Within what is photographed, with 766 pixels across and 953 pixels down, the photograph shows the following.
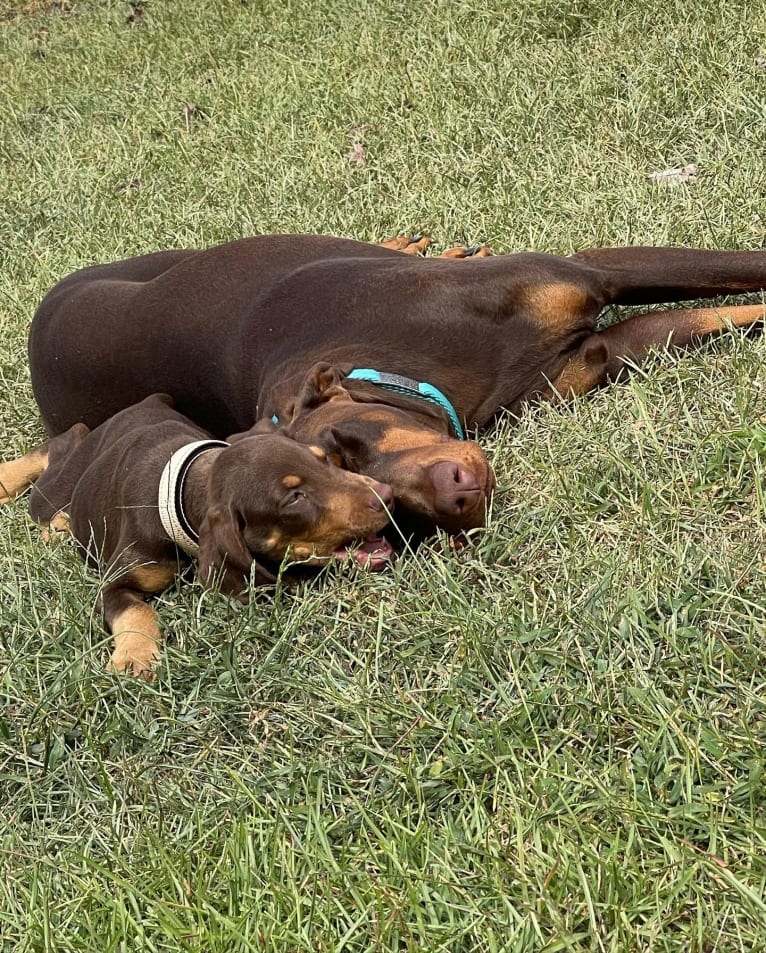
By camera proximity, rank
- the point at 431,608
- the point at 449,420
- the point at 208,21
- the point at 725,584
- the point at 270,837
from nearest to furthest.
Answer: the point at 270,837 → the point at 725,584 → the point at 431,608 → the point at 449,420 → the point at 208,21

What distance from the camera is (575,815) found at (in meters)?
2.47

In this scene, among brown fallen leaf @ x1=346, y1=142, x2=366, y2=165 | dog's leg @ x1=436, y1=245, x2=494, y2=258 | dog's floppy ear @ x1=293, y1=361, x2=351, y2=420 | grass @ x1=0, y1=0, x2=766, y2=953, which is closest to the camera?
grass @ x1=0, y1=0, x2=766, y2=953

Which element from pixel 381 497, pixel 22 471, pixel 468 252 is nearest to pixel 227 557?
pixel 381 497

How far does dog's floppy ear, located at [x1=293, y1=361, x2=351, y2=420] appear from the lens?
13.4 feet

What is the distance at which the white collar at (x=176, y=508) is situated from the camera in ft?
12.9

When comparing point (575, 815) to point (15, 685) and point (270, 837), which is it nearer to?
point (270, 837)

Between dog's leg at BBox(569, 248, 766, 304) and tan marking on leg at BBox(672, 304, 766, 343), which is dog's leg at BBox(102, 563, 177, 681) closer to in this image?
dog's leg at BBox(569, 248, 766, 304)

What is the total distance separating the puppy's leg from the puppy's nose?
2157 millimetres

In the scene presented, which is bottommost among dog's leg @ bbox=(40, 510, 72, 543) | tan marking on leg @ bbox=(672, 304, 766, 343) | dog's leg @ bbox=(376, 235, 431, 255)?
dog's leg @ bbox=(40, 510, 72, 543)

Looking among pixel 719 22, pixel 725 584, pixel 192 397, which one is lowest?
pixel 192 397

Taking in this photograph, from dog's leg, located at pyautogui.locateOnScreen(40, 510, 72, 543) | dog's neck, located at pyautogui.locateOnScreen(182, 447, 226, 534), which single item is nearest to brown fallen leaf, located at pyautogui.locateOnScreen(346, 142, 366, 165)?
dog's leg, located at pyautogui.locateOnScreen(40, 510, 72, 543)

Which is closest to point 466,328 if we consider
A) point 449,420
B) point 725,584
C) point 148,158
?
point 449,420

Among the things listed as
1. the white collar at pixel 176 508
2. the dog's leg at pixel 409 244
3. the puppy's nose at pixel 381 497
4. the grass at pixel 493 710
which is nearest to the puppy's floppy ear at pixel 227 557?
the grass at pixel 493 710

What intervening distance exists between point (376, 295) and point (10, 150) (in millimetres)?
5582
